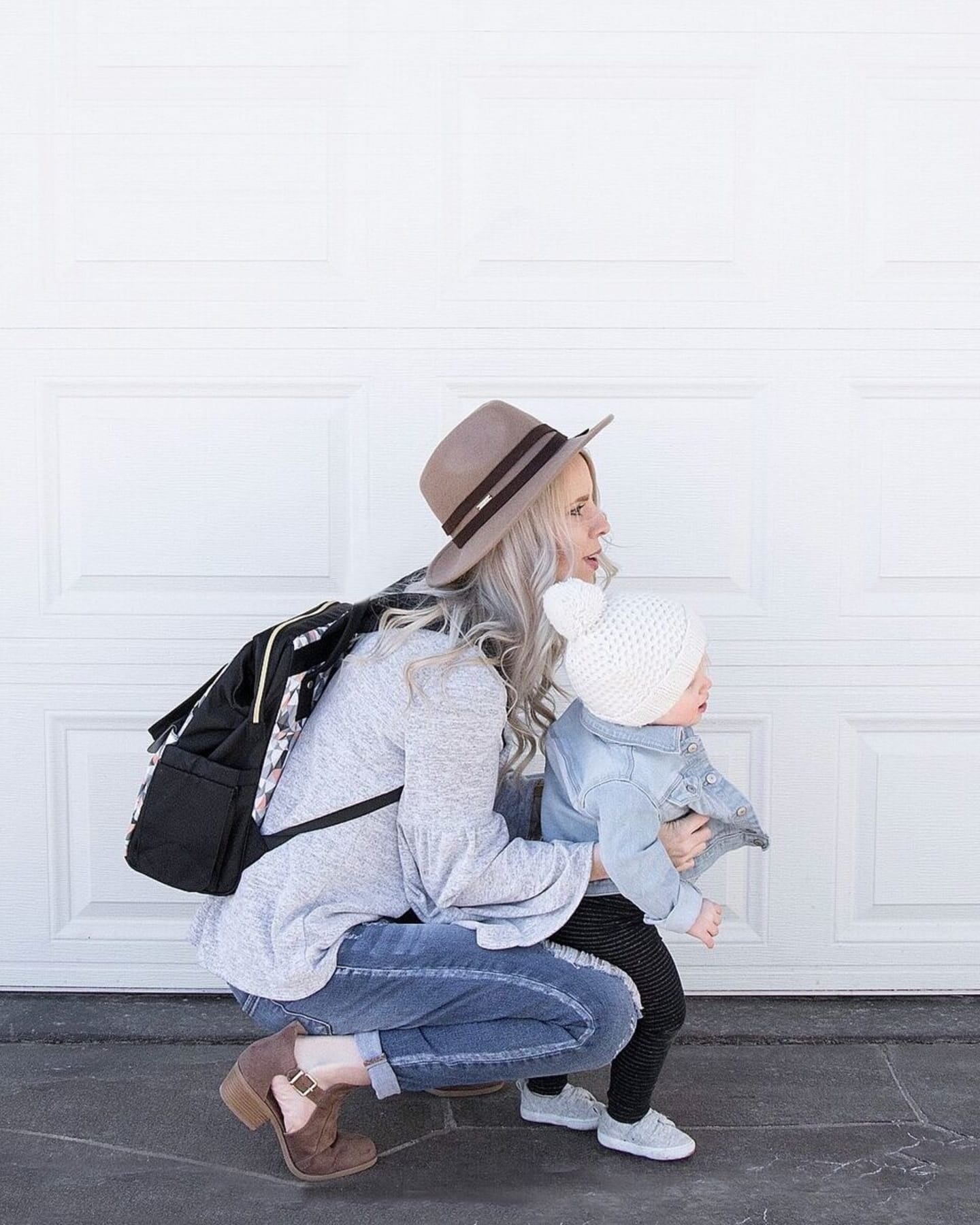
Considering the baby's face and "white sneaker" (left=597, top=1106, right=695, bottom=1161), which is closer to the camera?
the baby's face

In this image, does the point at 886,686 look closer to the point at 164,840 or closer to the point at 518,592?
the point at 518,592

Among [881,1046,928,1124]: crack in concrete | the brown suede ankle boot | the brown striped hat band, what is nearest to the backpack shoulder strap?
the brown suede ankle boot

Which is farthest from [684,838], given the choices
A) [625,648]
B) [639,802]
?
[625,648]

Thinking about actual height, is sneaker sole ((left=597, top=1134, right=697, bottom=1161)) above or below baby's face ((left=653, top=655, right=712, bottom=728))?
below

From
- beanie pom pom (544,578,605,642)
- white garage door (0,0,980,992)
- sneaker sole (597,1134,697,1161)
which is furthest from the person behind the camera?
white garage door (0,0,980,992)

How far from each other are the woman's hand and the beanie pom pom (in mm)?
372

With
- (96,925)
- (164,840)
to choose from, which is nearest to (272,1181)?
(164,840)

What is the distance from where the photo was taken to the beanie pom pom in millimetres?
2029

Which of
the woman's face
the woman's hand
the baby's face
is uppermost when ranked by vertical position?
the woman's face

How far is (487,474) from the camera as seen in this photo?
2.13 m

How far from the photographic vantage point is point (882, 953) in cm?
290

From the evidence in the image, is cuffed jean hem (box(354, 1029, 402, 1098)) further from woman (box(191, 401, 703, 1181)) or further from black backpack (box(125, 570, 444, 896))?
black backpack (box(125, 570, 444, 896))

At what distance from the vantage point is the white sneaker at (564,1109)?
7.77ft

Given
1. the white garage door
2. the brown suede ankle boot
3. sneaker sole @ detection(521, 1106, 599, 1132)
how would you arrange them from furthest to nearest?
1. the white garage door
2. sneaker sole @ detection(521, 1106, 599, 1132)
3. the brown suede ankle boot
